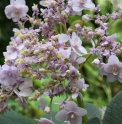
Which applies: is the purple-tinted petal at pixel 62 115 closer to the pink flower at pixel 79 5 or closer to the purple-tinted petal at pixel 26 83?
the purple-tinted petal at pixel 26 83

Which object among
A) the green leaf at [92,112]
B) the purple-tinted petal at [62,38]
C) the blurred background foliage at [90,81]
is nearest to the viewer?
the purple-tinted petal at [62,38]

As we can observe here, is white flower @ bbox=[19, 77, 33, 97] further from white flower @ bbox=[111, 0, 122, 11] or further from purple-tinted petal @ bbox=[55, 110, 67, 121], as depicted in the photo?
white flower @ bbox=[111, 0, 122, 11]

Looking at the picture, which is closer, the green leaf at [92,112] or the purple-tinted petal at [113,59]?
the purple-tinted petal at [113,59]

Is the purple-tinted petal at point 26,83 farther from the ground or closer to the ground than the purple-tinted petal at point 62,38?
closer to the ground

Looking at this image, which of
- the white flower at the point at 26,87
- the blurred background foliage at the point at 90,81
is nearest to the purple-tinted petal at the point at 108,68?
the white flower at the point at 26,87

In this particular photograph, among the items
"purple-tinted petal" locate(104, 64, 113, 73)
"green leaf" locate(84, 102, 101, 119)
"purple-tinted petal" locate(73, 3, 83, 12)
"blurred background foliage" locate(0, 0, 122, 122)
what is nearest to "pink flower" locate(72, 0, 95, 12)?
"purple-tinted petal" locate(73, 3, 83, 12)

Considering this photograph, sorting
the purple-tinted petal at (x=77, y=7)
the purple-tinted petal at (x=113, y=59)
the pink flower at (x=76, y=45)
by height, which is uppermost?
the purple-tinted petal at (x=77, y=7)

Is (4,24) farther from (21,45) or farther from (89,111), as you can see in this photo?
(21,45)
